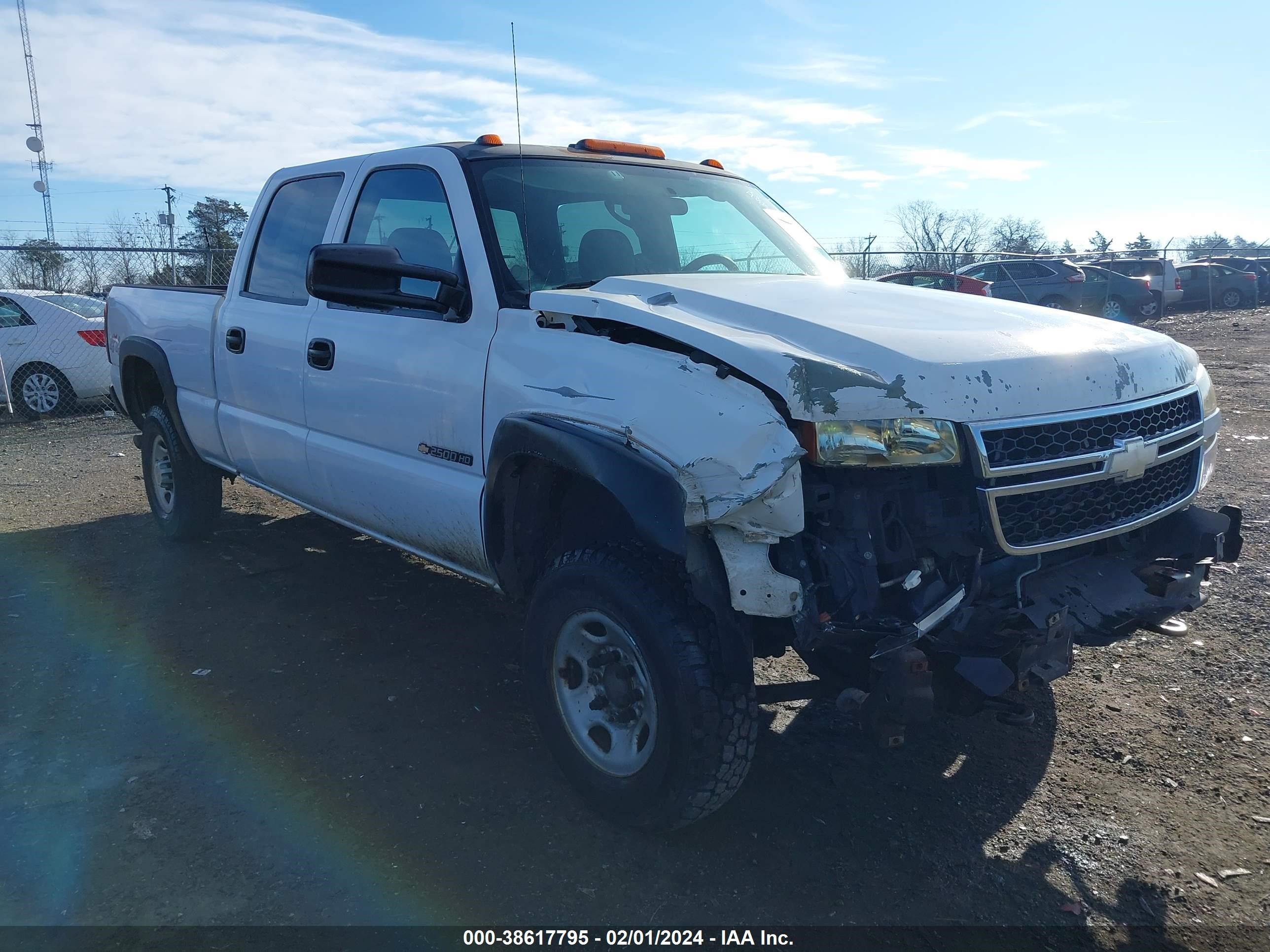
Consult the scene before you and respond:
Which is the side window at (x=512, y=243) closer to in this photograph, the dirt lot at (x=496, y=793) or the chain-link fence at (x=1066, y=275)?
the dirt lot at (x=496, y=793)

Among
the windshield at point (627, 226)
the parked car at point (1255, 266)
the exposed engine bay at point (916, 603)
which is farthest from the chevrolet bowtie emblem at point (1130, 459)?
the parked car at point (1255, 266)

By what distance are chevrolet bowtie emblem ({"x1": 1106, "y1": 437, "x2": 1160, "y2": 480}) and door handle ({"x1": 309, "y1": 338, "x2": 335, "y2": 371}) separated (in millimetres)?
3038

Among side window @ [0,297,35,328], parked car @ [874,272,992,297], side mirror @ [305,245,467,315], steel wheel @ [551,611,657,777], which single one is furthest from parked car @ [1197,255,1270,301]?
steel wheel @ [551,611,657,777]

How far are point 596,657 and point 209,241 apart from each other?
647 inches

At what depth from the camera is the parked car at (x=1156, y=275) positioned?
72.9 feet

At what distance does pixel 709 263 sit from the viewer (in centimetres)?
398

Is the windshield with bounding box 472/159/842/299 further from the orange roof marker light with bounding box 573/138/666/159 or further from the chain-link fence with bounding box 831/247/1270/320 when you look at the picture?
the chain-link fence with bounding box 831/247/1270/320

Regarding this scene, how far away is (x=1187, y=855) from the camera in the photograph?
2838 mm

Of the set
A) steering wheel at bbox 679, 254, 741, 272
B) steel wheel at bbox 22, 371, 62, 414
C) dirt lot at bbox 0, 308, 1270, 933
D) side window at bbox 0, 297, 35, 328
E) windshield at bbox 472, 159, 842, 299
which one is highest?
windshield at bbox 472, 159, 842, 299

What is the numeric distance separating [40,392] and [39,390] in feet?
0.09

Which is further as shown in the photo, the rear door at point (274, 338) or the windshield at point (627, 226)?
the rear door at point (274, 338)

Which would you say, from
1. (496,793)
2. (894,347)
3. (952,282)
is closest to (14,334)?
(496,793)

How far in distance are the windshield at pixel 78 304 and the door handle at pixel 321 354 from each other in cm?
902

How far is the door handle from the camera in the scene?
4.09 meters
